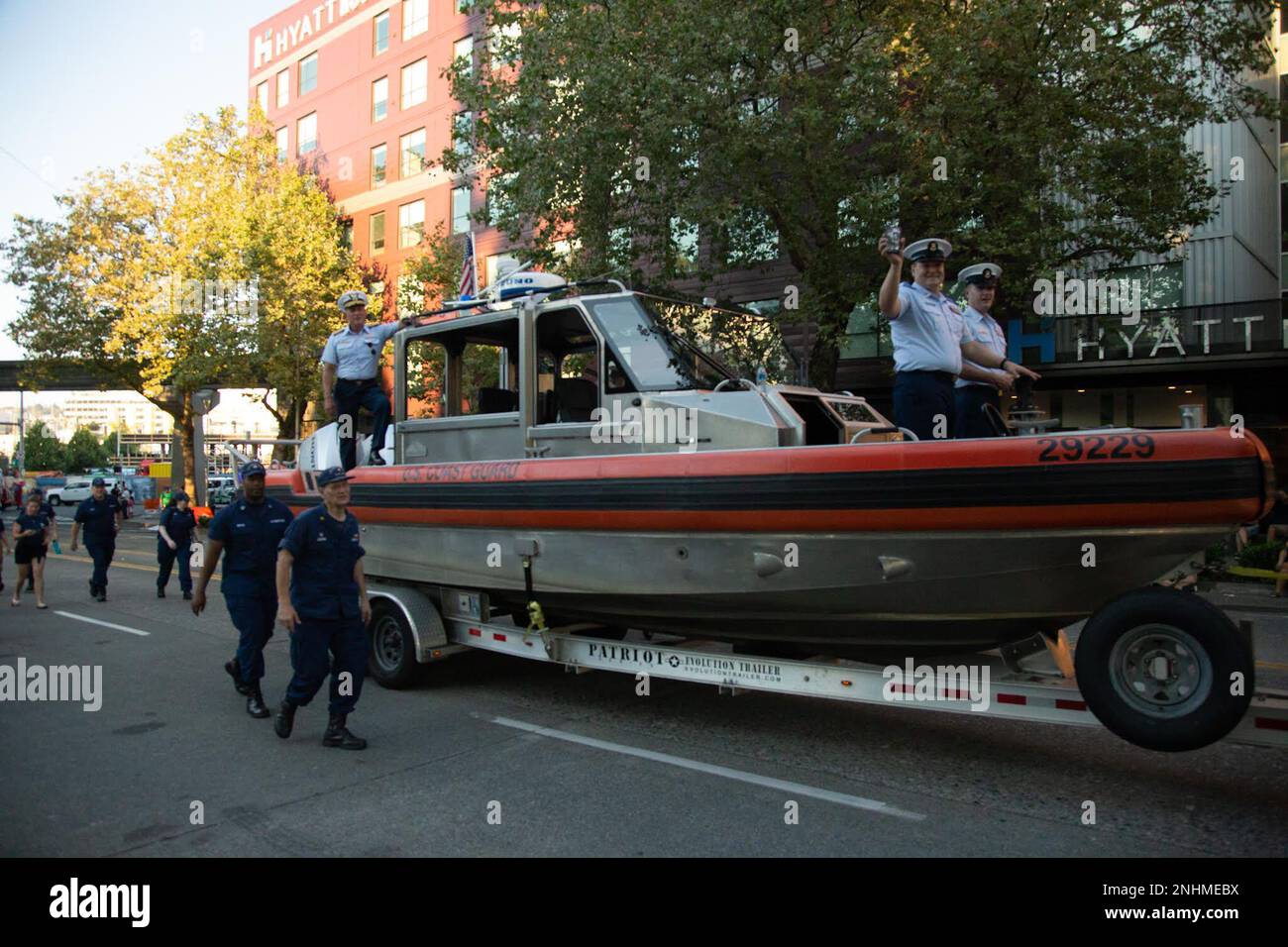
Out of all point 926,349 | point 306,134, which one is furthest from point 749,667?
point 306,134

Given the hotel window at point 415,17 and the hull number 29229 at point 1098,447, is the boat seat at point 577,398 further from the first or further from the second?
the hotel window at point 415,17

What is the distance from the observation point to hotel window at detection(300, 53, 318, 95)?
1463 inches

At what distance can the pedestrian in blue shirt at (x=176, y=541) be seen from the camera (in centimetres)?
1344

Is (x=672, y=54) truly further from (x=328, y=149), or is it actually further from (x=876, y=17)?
(x=328, y=149)

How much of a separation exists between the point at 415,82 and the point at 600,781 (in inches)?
1289

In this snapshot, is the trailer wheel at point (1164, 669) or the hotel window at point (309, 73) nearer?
the trailer wheel at point (1164, 669)

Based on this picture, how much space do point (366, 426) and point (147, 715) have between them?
2.81 metres

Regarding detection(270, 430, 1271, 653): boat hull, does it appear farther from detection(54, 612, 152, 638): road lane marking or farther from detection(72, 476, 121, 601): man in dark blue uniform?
detection(72, 476, 121, 601): man in dark blue uniform

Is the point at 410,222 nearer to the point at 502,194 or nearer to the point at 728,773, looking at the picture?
the point at 502,194

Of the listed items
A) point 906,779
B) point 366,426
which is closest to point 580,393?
point 366,426

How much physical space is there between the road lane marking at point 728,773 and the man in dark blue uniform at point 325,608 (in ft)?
3.43

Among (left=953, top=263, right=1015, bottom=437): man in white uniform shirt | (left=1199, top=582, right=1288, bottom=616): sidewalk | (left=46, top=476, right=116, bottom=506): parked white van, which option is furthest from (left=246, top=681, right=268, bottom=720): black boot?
(left=46, top=476, right=116, bottom=506): parked white van

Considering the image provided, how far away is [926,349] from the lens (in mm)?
5242

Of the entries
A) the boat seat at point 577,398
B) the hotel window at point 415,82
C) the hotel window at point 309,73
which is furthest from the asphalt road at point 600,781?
the hotel window at point 309,73
